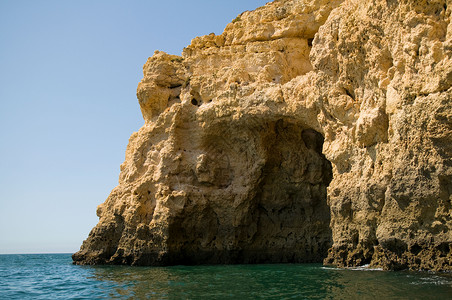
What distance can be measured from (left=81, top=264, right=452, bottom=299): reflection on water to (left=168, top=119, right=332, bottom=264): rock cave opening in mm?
7011

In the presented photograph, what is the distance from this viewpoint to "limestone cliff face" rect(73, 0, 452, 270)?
15820 mm

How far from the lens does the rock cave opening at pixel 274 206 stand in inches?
893

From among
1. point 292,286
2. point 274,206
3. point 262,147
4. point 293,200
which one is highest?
point 262,147

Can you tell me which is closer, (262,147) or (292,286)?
(292,286)

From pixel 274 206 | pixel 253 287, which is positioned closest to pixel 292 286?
pixel 253 287

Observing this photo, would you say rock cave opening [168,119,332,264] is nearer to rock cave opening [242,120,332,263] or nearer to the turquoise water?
rock cave opening [242,120,332,263]

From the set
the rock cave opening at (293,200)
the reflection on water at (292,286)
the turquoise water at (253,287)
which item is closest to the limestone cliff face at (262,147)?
the rock cave opening at (293,200)

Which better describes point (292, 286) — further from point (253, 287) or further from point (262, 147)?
point (262, 147)

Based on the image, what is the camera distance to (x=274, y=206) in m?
23.9

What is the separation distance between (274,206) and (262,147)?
3689 millimetres

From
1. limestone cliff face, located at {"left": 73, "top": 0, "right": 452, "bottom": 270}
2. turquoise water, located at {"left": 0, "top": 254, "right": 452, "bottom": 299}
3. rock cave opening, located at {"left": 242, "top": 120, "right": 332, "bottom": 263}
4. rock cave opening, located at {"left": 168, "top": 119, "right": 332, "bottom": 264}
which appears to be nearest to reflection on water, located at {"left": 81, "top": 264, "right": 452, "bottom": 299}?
turquoise water, located at {"left": 0, "top": 254, "right": 452, "bottom": 299}

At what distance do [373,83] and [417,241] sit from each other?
233 inches

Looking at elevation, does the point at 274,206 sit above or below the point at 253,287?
above

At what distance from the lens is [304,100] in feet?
64.5
